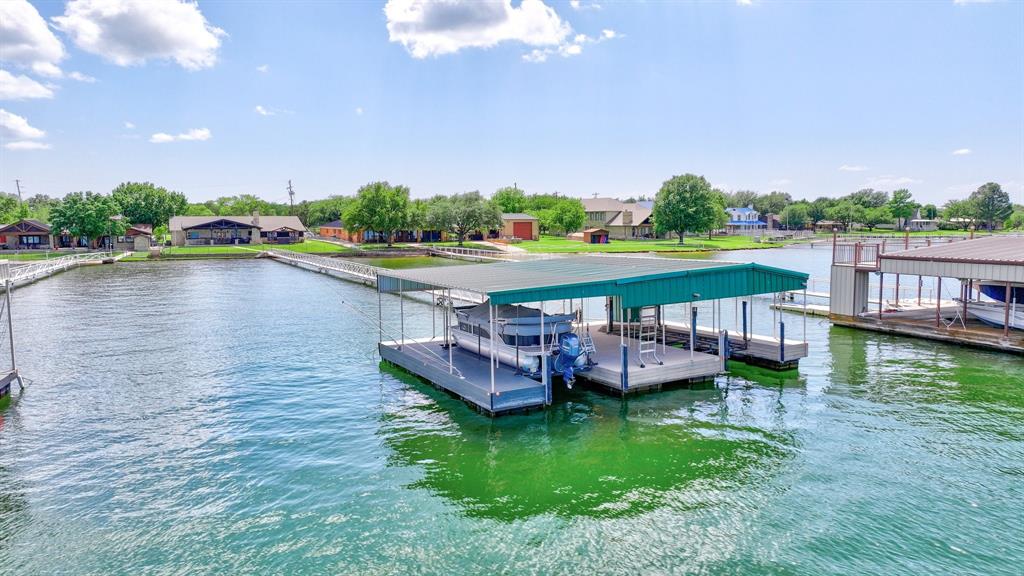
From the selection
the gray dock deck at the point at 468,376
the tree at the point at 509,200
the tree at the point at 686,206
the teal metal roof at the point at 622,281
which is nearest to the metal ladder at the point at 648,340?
the teal metal roof at the point at 622,281

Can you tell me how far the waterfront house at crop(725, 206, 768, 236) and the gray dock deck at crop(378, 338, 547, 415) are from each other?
141m

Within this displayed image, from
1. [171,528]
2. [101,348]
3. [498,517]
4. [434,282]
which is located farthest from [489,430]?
[101,348]

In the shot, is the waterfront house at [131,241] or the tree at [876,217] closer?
the waterfront house at [131,241]

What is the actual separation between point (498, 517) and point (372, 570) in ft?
10.4

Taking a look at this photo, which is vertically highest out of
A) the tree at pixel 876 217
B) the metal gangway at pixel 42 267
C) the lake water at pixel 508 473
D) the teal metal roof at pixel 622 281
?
the tree at pixel 876 217

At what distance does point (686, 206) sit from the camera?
119 meters

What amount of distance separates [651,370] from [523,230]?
110013mm

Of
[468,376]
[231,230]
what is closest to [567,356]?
[468,376]

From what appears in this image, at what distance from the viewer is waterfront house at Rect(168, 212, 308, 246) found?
118 m

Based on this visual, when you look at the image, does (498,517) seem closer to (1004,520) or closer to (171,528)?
(171,528)

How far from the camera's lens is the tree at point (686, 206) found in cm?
11912

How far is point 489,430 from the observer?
20000 mm

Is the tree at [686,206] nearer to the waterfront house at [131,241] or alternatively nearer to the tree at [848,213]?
the tree at [848,213]

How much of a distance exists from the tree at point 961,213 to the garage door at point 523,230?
417 feet
